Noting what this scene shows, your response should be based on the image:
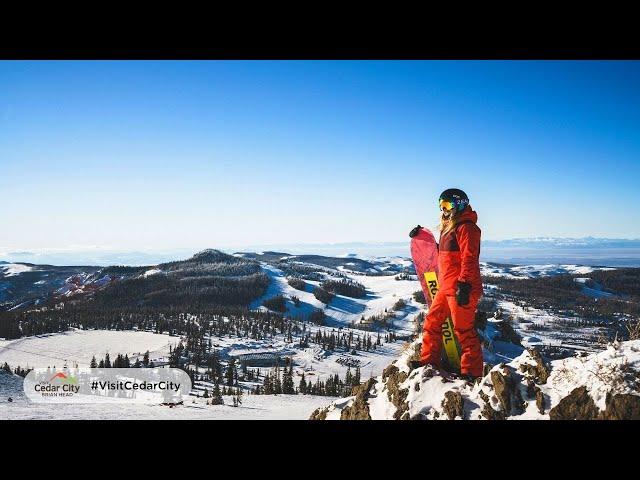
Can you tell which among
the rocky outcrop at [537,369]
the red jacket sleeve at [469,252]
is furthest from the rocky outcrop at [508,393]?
the red jacket sleeve at [469,252]

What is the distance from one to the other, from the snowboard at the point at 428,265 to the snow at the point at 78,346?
4359 inches

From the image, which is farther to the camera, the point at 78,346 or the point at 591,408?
the point at 78,346

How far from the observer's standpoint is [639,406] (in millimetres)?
6320

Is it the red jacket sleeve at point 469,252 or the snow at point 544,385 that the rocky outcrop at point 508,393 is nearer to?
the snow at point 544,385

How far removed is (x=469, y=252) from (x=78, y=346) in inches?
5284

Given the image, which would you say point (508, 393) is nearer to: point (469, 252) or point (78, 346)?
point (469, 252)

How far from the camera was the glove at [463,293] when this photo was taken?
26.6 ft

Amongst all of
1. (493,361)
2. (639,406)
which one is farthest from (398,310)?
(639,406)

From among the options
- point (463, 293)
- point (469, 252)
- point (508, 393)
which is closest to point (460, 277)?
point (463, 293)

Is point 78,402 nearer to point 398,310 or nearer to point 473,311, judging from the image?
point 473,311

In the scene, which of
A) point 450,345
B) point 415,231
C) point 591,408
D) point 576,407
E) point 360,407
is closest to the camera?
point 591,408

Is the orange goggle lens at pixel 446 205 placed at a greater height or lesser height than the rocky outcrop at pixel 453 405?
greater

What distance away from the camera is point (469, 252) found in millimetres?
8125

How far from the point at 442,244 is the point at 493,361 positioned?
1192 centimetres
